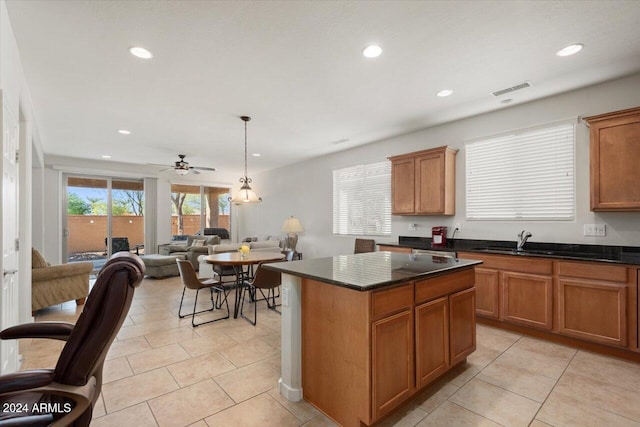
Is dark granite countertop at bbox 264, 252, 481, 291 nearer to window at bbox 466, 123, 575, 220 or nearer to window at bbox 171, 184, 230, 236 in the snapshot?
window at bbox 466, 123, 575, 220

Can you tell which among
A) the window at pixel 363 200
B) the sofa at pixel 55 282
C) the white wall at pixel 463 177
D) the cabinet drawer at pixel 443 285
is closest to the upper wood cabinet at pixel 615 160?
the white wall at pixel 463 177

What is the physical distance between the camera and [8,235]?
2092 millimetres

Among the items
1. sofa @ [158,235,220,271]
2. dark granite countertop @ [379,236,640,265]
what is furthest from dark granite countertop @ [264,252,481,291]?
sofa @ [158,235,220,271]

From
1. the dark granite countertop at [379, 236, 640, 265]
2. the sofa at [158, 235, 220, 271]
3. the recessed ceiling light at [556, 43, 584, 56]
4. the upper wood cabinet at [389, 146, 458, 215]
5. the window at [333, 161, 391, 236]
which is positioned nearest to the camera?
the recessed ceiling light at [556, 43, 584, 56]

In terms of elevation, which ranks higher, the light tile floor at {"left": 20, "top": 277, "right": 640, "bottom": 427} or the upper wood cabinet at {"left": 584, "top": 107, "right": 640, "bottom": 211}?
the upper wood cabinet at {"left": 584, "top": 107, "right": 640, "bottom": 211}

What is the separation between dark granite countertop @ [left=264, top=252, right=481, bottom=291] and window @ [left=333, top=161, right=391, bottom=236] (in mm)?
2719

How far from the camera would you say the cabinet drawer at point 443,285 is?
2062 mm

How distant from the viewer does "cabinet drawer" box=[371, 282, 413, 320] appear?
1.73m

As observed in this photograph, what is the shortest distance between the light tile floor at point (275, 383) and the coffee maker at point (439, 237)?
1329mm

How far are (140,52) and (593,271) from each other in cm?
460

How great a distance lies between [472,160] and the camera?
4223mm

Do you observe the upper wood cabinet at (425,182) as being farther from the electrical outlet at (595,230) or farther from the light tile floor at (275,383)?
the light tile floor at (275,383)

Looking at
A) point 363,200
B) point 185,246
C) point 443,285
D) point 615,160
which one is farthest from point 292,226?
point 615,160

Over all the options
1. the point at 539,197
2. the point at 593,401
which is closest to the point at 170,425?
the point at 593,401
